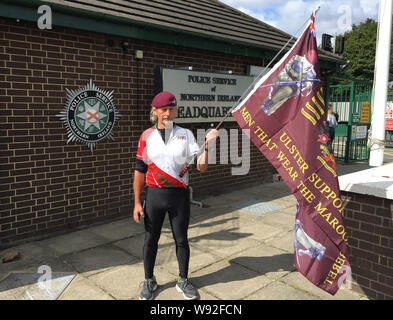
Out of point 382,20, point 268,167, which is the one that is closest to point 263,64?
point 268,167

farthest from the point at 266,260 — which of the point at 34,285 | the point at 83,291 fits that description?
the point at 34,285

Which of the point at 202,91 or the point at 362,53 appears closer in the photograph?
the point at 202,91

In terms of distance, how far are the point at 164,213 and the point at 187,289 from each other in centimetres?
82

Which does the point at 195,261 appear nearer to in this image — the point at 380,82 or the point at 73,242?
the point at 73,242

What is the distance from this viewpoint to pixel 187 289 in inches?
145

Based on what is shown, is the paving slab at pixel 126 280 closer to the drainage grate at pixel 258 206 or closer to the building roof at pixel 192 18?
the drainage grate at pixel 258 206

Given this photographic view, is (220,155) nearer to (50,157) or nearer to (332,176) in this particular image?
(50,157)

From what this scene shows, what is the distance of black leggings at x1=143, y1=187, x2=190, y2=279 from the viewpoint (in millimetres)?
3512

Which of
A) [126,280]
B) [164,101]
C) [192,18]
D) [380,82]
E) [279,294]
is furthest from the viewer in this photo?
[192,18]

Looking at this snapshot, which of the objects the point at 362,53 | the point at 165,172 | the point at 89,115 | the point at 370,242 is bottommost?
the point at 370,242

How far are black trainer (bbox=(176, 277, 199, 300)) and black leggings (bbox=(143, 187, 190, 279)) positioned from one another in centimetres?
18

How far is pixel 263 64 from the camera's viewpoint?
354 inches

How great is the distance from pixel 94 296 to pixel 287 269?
7.35 feet

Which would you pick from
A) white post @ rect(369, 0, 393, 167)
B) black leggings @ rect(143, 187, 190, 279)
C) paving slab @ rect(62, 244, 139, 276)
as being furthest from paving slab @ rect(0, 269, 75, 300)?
white post @ rect(369, 0, 393, 167)
